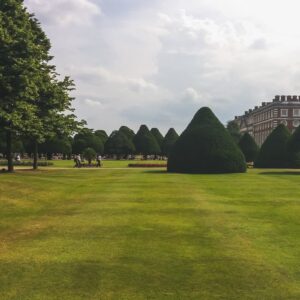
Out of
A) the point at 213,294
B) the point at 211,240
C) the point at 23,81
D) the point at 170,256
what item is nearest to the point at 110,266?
the point at 170,256

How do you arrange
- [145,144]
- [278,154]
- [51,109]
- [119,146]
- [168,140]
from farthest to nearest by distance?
[145,144] → [168,140] → [119,146] → [278,154] → [51,109]

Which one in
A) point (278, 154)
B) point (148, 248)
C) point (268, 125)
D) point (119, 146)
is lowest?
point (148, 248)

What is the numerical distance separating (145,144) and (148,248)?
88.6 m

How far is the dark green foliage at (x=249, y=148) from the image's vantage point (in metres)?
60.2

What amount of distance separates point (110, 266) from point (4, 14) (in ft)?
68.1

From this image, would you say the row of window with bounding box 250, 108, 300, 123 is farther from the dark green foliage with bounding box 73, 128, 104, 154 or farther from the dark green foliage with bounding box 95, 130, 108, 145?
the dark green foliage with bounding box 73, 128, 104, 154

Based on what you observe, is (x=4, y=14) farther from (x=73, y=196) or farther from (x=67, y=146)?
(x=67, y=146)

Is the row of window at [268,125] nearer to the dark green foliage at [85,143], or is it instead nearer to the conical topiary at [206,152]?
the dark green foliage at [85,143]

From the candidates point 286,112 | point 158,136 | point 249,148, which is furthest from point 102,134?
point 249,148

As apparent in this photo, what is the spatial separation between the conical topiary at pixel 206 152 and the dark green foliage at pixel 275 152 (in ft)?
39.0

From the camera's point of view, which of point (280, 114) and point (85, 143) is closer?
point (85, 143)

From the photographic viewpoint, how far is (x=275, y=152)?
49.0 m

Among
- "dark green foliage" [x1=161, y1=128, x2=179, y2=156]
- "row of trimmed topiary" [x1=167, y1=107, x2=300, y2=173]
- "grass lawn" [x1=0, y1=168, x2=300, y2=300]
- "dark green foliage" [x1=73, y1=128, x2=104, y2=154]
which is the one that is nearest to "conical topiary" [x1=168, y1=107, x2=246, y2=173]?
"row of trimmed topiary" [x1=167, y1=107, x2=300, y2=173]

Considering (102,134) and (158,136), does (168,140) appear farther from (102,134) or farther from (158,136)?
(102,134)
